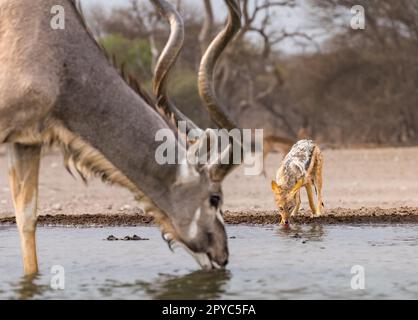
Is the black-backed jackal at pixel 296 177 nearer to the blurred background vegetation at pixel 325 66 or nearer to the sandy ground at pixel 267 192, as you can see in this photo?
the sandy ground at pixel 267 192

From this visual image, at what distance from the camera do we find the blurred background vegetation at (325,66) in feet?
84.6

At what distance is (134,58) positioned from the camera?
29.3 metres

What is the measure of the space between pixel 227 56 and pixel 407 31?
5071 millimetres

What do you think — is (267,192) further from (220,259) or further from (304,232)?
(220,259)

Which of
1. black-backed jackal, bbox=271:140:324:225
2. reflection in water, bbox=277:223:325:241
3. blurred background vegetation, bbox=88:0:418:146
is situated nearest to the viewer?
reflection in water, bbox=277:223:325:241

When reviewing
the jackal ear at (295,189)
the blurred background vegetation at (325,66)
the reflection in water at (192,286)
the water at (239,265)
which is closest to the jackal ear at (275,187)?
the jackal ear at (295,189)

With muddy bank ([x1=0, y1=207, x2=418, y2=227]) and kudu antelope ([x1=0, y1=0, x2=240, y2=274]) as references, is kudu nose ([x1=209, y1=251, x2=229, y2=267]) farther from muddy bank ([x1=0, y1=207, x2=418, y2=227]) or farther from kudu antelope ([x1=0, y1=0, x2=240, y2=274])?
muddy bank ([x1=0, y1=207, x2=418, y2=227])

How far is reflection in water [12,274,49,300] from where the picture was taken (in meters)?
4.93

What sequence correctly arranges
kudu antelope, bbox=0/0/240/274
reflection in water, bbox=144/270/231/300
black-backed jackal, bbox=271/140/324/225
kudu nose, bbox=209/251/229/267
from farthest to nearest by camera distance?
black-backed jackal, bbox=271/140/324/225
kudu nose, bbox=209/251/229/267
kudu antelope, bbox=0/0/240/274
reflection in water, bbox=144/270/231/300

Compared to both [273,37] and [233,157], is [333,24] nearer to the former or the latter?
[273,37]

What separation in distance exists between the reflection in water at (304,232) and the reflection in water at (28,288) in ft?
7.83

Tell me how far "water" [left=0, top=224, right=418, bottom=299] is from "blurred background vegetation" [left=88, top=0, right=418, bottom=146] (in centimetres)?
1587

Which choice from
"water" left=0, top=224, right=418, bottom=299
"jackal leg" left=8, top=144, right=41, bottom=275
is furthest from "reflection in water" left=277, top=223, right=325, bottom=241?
"jackal leg" left=8, top=144, right=41, bottom=275
